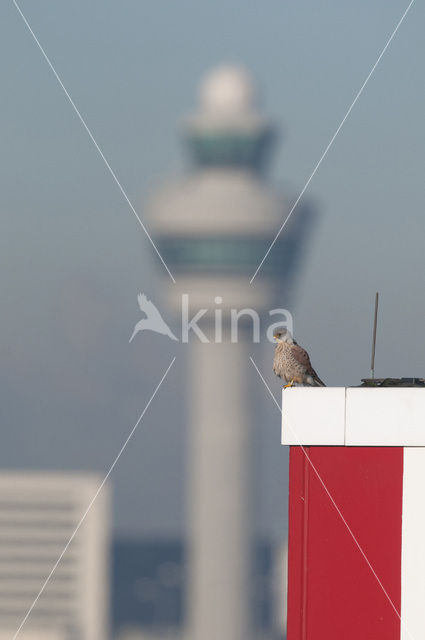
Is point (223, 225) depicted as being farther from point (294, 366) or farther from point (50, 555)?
point (294, 366)

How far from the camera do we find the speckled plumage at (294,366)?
649 centimetres

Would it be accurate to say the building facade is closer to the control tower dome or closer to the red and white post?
the control tower dome

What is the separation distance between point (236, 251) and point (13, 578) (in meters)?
27.9

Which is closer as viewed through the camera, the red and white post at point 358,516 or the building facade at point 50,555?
the red and white post at point 358,516

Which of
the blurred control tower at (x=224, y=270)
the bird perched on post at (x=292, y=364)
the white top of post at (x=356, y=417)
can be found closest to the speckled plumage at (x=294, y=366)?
the bird perched on post at (x=292, y=364)

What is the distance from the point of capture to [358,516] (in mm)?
5238

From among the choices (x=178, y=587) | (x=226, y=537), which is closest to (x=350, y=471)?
(x=226, y=537)

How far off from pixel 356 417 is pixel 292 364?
52.2 inches

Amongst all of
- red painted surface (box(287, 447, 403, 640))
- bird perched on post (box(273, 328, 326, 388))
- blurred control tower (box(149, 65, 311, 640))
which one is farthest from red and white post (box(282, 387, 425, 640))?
blurred control tower (box(149, 65, 311, 640))

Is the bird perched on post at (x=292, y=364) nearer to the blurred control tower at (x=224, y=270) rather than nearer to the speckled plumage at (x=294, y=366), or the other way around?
the speckled plumage at (x=294, y=366)

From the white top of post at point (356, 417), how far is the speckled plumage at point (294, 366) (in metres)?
1.00

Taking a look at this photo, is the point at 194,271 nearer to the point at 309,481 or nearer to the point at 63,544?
the point at 63,544

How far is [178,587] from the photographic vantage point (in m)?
71.9

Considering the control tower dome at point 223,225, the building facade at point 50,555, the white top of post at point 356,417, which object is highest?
the control tower dome at point 223,225
